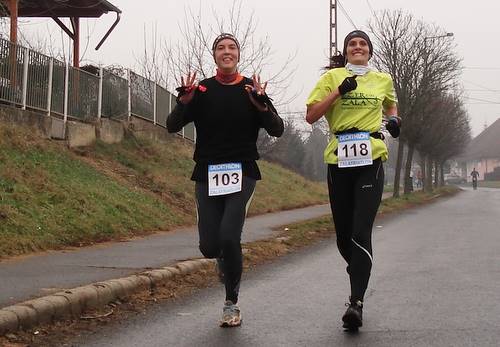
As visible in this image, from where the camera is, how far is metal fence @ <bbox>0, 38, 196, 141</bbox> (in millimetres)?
12914

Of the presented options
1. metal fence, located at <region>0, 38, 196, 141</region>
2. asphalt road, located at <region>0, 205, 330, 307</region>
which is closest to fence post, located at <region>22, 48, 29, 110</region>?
metal fence, located at <region>0, 38, 196, 141</region>

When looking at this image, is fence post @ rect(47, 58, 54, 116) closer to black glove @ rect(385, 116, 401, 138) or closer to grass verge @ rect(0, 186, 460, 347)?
grass verge @ rect(0, 186, 460, 347)

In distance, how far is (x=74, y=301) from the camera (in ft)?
17.2

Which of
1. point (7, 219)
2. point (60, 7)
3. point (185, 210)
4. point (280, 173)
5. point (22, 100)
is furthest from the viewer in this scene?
point (280, 173)

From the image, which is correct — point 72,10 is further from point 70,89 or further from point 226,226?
point 226,226

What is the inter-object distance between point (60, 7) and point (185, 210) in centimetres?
879

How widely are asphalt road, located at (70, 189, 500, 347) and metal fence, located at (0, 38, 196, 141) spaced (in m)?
7.11

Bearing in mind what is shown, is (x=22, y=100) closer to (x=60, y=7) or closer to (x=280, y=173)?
(x=60, y=7)

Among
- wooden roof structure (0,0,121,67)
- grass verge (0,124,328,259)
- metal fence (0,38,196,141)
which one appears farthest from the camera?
wooden roof structure (0,0,121,67)

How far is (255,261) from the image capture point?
900 centimetres

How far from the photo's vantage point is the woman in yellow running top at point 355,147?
4.68 m

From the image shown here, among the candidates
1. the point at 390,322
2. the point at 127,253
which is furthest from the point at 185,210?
the point at 390,322

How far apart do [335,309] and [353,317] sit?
0.95m

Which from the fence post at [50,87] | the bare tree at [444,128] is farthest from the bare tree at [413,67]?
the fence post at [50,87]
